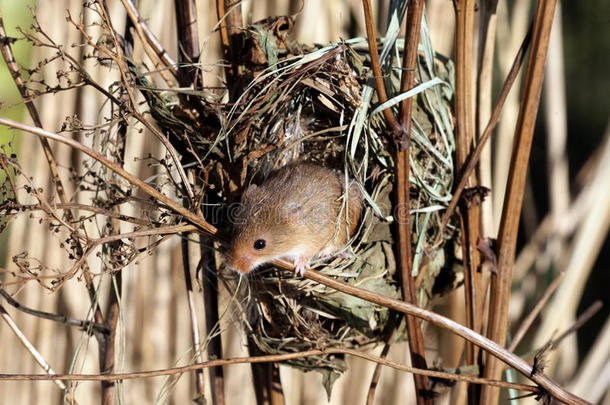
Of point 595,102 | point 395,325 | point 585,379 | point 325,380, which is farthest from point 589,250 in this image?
point 595,102

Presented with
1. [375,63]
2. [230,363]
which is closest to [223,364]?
[230,363]

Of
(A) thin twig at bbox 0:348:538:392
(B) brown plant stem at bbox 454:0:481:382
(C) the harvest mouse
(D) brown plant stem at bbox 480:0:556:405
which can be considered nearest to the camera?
(A) thin twig at bbox 0:348:538:392

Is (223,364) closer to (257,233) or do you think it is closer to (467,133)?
(257,233)

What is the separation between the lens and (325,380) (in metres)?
1.49

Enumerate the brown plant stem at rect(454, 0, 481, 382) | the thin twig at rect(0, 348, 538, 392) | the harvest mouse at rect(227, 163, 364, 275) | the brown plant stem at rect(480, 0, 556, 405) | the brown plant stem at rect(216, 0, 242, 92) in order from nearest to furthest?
1. the thin twig at rect(0, 348, 538, 392)
2. the brown plant stem at rect(480, 0, 556, 405)
3. the brown plant stem at rect(454, 0, 481, 382)
4. the brown plant stem at rect(216, 0, 242, 92)
5. the harvest mouse at rect(227, 163, 364, 275)

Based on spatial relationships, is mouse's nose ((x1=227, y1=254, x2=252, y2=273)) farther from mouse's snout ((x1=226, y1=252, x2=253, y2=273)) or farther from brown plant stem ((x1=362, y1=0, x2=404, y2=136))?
brown plant stem ((x1=362, y1=0, x2=404, y2=136))

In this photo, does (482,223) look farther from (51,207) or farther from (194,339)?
(51,207)

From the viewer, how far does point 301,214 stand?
168 cm

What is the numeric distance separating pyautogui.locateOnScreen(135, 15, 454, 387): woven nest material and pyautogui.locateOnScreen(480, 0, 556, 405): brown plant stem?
0.20 m

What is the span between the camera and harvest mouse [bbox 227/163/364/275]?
5.07 feet

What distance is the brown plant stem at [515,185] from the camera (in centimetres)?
112

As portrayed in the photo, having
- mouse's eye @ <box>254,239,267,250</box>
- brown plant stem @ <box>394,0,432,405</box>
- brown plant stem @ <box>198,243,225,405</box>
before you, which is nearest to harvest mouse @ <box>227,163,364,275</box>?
mouse's eye @ <box>254,239,267,250</box>

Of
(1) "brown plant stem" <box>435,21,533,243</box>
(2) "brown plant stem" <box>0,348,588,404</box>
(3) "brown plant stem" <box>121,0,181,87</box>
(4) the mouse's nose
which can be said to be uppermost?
(3) "brown plant stem" <box>121,0,181,87</box>

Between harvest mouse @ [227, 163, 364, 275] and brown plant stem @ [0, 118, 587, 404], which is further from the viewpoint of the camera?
harvest mouse @ [227, 163, 364, 275]
